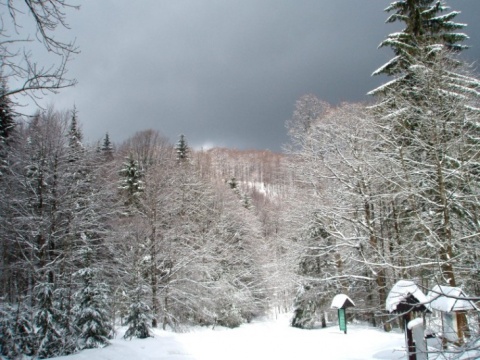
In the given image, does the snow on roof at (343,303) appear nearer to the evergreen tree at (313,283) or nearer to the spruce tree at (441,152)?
the evergreen tree at (313,283)

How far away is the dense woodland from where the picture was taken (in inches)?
400

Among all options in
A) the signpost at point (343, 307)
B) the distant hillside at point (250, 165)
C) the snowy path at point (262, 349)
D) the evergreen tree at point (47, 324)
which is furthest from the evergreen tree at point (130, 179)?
the distant hillside at point (250, 165)

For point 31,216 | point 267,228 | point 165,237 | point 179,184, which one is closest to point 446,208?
point 31,216

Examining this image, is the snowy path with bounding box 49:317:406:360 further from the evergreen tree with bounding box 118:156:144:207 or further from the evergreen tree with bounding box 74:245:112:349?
the evergreen tree with bounding box 118:156:144:207

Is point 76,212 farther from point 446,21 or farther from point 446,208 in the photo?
point 446,21

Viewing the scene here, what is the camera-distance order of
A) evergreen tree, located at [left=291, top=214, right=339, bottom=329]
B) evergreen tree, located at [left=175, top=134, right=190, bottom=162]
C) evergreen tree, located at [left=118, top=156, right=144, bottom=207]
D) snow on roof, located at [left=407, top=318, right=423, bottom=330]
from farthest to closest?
1. evergreen tree, located at [left=175, top=134, right=190, bottom=162]
2. evergreen tree, located at [left=118, top=156, right=144, bottom=207]
3. evergreen tree, located at [left=291, top=214, right=339, bottom=329]
4. snow on roof, located at [left=407, top=318, right=423, bottom=330]

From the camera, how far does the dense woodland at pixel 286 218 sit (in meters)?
10.1

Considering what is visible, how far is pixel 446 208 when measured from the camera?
29.8 ft

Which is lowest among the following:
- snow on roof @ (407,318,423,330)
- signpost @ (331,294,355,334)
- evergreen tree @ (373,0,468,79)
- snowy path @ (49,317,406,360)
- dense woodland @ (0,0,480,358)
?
snowy path @ (49,317,406,360)

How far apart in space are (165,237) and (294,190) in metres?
8.13

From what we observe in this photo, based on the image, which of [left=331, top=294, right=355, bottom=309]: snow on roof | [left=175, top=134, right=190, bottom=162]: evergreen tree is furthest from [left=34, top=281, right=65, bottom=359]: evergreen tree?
[left=175, top=134, right=190, bottom=162]: evergreen tree

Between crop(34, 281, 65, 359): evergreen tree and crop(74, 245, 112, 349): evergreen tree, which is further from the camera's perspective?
crop(74, 245, 112, 349): evergreen tree

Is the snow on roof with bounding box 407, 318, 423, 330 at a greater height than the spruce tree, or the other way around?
the spruce tree

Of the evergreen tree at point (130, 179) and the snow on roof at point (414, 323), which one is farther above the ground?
the evergreen tree at point (130, 179)
